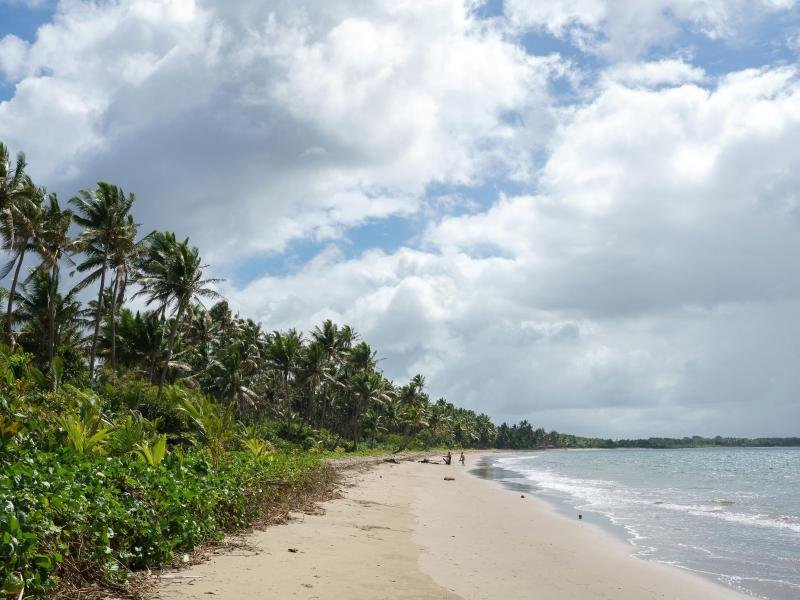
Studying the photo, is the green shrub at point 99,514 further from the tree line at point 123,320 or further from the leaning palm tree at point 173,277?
the leaning palm tree at point 173,277

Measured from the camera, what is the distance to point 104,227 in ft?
95.1

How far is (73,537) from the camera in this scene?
518cm

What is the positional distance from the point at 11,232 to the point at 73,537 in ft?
72.3

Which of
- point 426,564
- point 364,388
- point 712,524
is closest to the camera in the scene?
point 426,564

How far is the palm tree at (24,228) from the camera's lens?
24.0 m

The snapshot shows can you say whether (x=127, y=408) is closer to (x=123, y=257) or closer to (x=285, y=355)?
(x=123, y=257)

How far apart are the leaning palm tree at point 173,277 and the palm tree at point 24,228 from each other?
5.94m

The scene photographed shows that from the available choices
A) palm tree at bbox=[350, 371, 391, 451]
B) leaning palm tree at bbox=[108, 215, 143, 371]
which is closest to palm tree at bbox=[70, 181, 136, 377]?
leaning palm tree at bbox=[108, 215, 143, 371]

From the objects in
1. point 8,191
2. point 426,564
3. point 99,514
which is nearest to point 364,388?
point 8,191

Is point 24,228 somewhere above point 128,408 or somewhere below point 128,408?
above

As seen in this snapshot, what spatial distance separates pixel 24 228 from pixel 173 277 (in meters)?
7.34

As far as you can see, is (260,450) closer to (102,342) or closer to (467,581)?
(467,581)

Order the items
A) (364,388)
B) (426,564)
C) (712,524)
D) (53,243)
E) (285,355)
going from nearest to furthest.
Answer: (426,564), (712,524), (53,243), (285,355), (364,388)

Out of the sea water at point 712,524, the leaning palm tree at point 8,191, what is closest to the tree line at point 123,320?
the leaning palm tree at point 8,191
